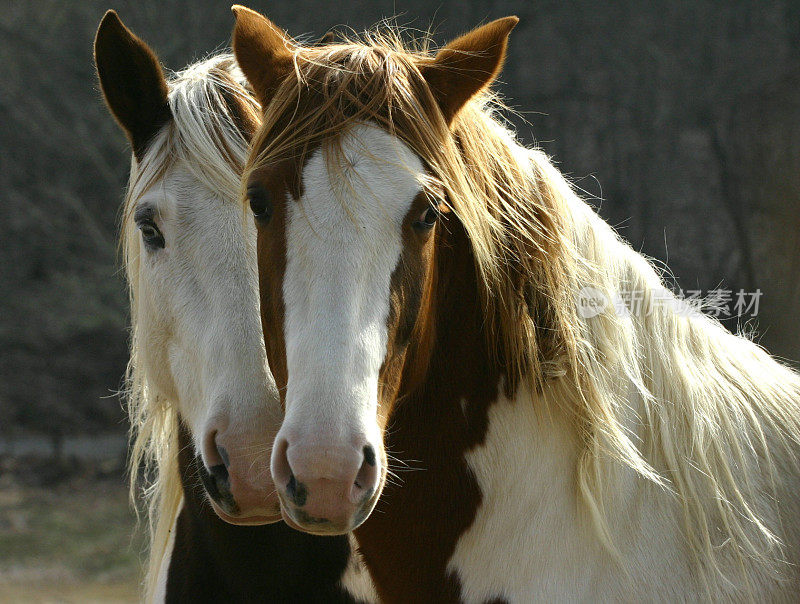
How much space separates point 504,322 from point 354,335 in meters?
0.45

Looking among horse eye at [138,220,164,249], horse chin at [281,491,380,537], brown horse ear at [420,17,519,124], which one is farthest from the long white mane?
horse eye at [138,220,164,249]

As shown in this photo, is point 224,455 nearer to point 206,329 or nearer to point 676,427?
point 206,329

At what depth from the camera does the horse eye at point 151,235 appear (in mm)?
2109

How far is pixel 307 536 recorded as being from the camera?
7.37 feet

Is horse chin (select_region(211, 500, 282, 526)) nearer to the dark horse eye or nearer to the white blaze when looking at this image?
the white blaze

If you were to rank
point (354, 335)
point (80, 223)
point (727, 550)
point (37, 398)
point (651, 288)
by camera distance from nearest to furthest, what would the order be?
point (354, 335) → point (727, 550) → point (651, 288) → point (80, 223) → point (37, 398)

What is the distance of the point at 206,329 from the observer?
199 cm

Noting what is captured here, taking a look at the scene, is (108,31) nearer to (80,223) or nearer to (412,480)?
(412,480)

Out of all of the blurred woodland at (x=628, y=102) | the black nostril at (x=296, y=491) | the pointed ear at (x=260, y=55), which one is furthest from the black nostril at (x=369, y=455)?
the blurred woodland at (x=628, y=102)

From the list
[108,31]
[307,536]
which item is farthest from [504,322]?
[108,31]

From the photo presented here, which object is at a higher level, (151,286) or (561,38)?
(561,38)

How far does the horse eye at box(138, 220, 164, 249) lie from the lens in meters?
2.11

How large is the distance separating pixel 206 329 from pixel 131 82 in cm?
81

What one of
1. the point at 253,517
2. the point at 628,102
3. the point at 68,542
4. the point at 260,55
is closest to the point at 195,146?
the point at 260,55
